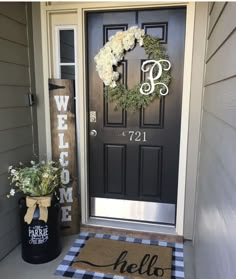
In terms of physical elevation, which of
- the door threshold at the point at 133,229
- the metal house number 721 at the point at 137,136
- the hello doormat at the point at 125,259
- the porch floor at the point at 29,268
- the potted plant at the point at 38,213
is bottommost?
the porch floor at the point at 29,268

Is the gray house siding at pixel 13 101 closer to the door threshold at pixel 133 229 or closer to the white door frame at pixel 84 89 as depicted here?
the white door frame at pixel 84 89

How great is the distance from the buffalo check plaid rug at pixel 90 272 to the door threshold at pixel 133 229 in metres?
0.04

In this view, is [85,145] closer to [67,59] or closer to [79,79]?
[79,79]

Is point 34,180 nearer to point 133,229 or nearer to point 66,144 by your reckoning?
point 66,144

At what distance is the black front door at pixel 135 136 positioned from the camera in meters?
2.28

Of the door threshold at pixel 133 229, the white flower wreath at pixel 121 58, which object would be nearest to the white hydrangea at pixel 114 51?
the white flower wreath at pixel 121 58

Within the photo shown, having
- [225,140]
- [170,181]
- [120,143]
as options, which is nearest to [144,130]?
[120,143]

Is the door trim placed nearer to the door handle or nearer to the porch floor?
the door handle

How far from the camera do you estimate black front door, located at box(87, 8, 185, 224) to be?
2.28 m

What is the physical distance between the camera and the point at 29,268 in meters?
2.06

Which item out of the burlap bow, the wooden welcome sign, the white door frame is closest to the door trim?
the white door frame

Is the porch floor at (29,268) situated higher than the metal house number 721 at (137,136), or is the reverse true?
the metal house number 721 at (137,136)

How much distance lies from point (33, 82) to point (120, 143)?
100 cm

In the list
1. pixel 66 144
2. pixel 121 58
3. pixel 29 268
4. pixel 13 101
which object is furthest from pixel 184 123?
pixel 29 268
